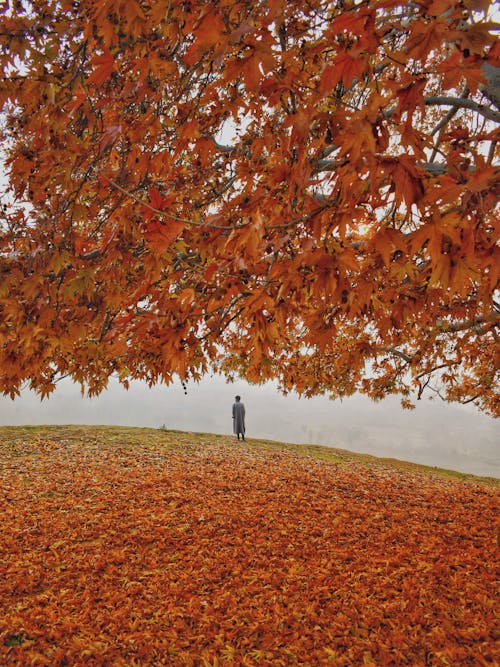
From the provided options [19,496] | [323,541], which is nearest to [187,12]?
[323,541]

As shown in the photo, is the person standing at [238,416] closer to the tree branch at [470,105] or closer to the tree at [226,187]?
the tree at [226,187]

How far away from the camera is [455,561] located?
532 centimetres

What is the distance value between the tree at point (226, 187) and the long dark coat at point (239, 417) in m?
12.5

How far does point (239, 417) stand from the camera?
16.8 m

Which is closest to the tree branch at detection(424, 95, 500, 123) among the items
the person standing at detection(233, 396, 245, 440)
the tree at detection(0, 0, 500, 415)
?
the tree at detection(0, 0, 500, 415)

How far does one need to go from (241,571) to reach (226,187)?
15.4 ft

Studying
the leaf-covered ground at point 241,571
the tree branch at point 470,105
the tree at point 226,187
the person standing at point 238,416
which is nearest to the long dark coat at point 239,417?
the person standing at point 238,416

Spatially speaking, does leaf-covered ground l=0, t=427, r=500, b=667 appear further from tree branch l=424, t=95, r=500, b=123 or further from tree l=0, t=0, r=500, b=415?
tree branch l=424, t=95, r=500, b=123

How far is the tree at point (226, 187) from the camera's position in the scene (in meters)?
1.74

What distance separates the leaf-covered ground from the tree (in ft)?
8.39

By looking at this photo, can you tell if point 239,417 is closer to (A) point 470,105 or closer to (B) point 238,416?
(B) point 238,416

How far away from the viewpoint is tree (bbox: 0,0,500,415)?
5.71ft

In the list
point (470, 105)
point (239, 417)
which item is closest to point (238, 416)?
point (239, 417)

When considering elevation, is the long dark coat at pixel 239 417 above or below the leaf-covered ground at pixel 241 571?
above
